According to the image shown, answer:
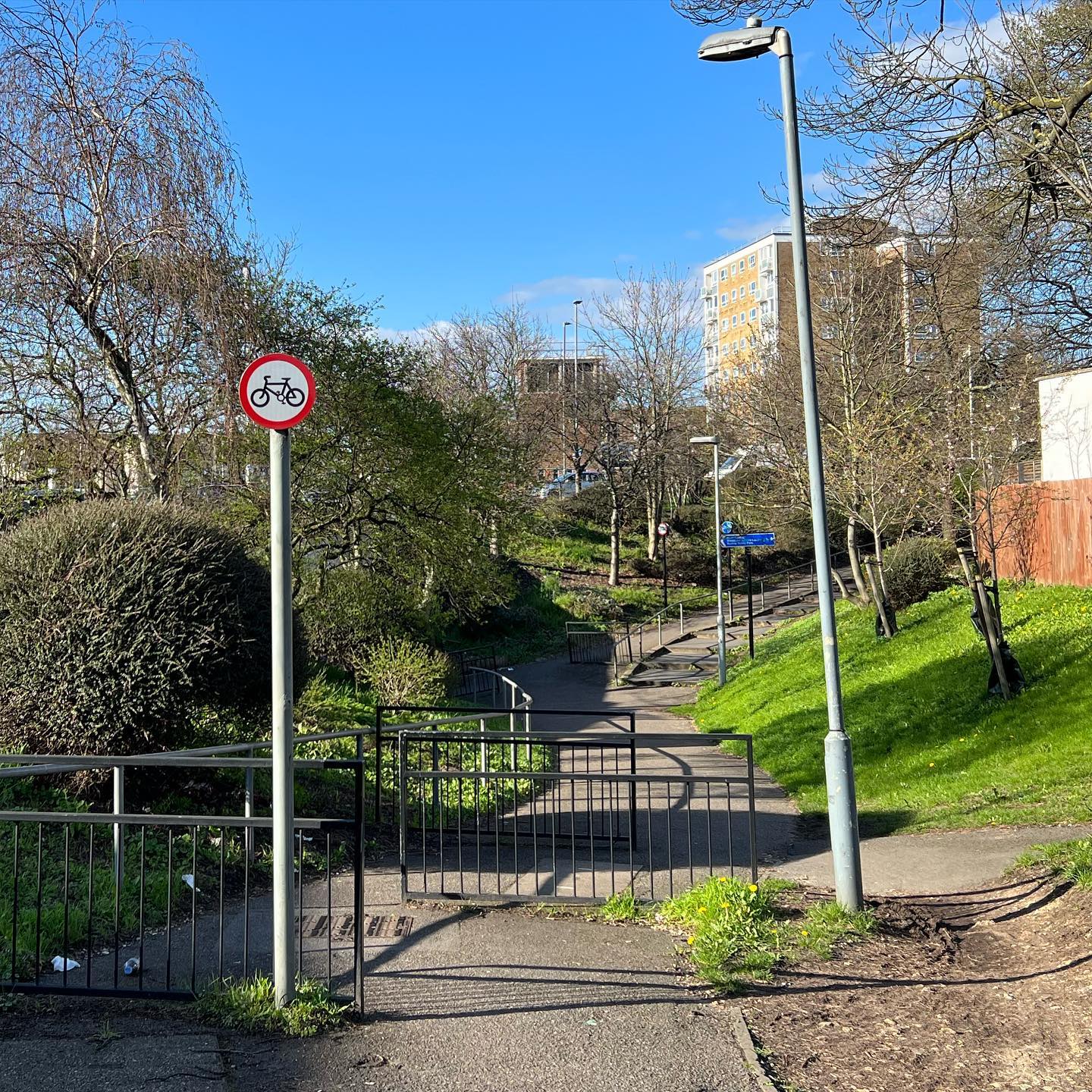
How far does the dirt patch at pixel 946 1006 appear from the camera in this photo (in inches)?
194

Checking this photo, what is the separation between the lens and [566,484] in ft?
225

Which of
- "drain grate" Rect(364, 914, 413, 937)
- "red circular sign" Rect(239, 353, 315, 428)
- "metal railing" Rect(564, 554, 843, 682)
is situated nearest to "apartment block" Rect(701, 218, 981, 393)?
"red circular sign" Rect(239, 353, 315, 428)

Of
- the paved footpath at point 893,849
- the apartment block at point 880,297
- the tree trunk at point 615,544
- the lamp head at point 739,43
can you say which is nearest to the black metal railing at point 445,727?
the paved footpath at point 893,849

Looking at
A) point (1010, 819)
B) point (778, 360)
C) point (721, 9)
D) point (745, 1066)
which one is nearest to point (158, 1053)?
point (745, 1066)

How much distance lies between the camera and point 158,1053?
4738mm

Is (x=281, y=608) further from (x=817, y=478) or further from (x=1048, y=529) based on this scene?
(x=1048, y=529)

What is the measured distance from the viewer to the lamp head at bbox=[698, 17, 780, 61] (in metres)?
7.81

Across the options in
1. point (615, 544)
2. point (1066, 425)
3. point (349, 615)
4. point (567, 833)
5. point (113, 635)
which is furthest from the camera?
point (615, 544)

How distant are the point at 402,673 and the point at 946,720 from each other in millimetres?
10343

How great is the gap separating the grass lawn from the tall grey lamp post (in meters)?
3.66

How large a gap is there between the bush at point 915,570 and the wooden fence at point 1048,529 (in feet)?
10.5

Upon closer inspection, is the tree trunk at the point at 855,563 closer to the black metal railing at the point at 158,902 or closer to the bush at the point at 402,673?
the bush at the point at 402,673

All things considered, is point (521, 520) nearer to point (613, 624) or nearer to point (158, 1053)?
point (613, 624)

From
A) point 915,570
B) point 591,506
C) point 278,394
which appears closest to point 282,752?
point 278,394
